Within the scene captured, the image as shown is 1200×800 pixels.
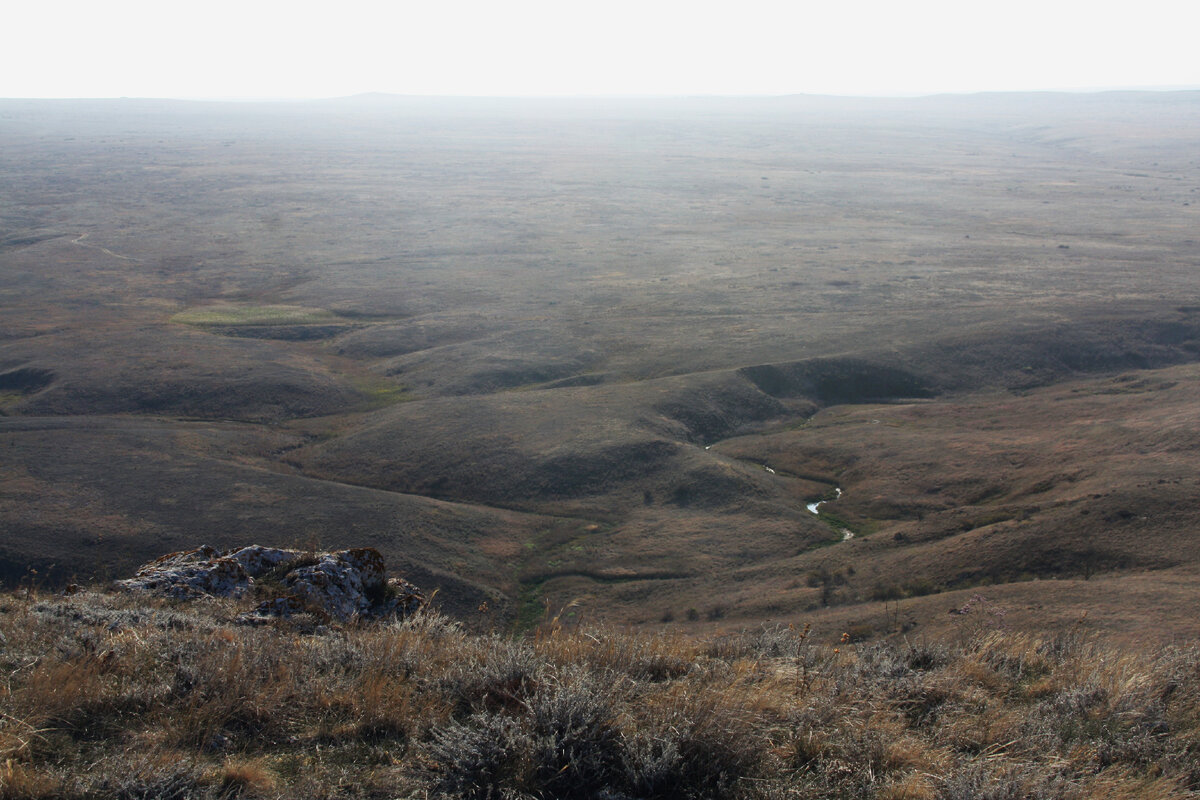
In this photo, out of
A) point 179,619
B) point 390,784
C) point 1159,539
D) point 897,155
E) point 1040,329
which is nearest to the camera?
point 390,784

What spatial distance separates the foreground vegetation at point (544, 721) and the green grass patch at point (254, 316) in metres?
43.3

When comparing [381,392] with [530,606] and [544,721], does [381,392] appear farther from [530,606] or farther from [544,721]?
[544,721]

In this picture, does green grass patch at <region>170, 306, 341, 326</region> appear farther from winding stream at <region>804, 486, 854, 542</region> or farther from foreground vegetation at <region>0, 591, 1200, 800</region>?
foreground vegetation at <region>0, 591, 1200, 800</region>

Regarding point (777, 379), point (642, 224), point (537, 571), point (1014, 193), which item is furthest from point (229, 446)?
point (1014, 193)

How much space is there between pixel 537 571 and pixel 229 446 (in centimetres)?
1411

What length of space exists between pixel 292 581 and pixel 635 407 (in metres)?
23.8

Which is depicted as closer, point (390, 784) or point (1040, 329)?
point (390, 784)

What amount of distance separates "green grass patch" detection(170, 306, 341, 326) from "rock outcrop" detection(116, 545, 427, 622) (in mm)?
39255

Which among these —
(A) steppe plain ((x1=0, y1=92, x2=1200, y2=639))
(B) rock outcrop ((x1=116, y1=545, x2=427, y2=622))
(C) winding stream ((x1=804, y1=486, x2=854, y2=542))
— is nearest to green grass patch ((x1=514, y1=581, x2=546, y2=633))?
(A) steppe plain ((x1=0, y1=92, x2=1200, y2=639))

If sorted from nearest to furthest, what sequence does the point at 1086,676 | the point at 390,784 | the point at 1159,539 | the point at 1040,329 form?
the point at 390,784, the point at 1086,676, the point at 1159,539, the point at 1040,329

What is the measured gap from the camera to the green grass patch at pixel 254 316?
4834 centimetres

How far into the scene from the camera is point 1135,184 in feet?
359

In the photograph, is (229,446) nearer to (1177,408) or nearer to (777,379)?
(777,379)

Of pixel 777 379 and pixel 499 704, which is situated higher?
pixel 499 704
